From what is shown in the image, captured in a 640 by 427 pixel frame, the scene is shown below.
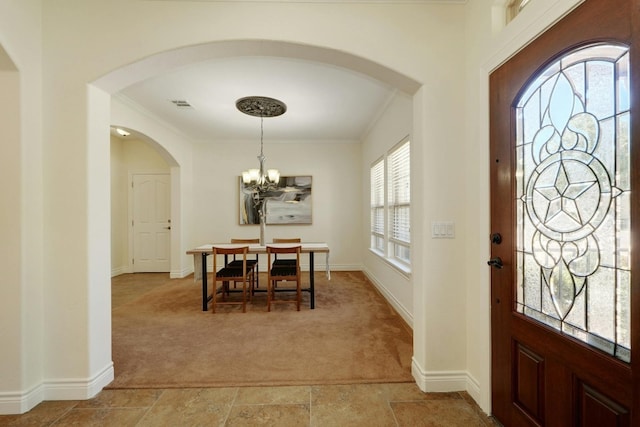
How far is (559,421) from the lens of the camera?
1.26 m

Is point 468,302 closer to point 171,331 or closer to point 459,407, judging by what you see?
point 459,407

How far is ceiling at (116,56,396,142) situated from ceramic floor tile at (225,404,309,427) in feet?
9.24

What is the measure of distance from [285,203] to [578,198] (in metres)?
4.98

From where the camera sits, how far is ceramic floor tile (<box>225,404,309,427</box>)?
1.69 metres

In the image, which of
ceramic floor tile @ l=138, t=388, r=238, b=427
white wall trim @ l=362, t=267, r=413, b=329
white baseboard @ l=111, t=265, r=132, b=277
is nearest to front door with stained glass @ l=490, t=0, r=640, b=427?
white wall trim @ l=362, t=267, r=413, b=329

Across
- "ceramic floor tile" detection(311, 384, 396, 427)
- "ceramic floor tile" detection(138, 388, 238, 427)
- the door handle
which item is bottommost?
"ceramic floor tile" detection(138, 388, 238, 427)

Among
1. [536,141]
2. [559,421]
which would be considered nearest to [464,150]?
[536,141]

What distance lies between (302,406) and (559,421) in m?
1.37

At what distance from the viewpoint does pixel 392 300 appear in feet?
12.3

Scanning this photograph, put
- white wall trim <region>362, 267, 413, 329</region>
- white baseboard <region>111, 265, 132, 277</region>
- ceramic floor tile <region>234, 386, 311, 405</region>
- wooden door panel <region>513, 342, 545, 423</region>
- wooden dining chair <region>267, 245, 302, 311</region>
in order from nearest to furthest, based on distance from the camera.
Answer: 1. wooden door panel <region>513, 342, 545, 423</region>
2. ceramic floor tile <region>234, 386, 311, 405</region>
3. white wall trim <region>362, 267, 413, 329</region>
4. wooden dining chair <region>267, 245, 302, 311</region>
5. white baseboard <region>111, 265, 132, 277</region>

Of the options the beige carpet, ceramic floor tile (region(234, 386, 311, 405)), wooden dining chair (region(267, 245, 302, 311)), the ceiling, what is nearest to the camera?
ceramic floor tile (region(234, 386, 311, 405))

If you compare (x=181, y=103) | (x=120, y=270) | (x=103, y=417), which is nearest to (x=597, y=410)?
(x=103, y=417)

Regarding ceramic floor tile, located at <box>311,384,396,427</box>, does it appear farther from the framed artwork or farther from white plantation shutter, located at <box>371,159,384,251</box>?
the framed artwork

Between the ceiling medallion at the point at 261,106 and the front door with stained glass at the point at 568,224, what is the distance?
2776 mm
